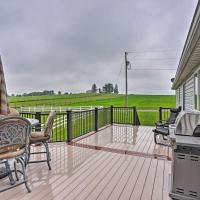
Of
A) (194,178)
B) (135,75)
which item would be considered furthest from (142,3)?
(135,75)

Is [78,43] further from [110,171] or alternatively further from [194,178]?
[194,178]

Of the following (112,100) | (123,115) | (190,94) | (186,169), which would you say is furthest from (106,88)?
(186,169)

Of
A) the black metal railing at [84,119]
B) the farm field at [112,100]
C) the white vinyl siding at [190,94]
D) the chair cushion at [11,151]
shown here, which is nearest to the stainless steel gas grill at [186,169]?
the chair cushion at [11,151]

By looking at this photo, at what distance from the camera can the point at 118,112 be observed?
10.2m

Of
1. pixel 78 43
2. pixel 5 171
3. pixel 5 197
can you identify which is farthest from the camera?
pixel 78 43

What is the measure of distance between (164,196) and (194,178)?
0.51 m

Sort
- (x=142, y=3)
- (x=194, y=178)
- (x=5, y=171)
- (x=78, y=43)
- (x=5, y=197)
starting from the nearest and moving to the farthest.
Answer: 1. (x=194, y=178)
2. (x=5, y=197)
3. (x=5, y=171)
4. (x=142, y=3)
5. (x=78, y=43)

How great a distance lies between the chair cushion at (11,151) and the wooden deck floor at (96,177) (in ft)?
1.65

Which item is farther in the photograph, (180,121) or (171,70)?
(171,70)

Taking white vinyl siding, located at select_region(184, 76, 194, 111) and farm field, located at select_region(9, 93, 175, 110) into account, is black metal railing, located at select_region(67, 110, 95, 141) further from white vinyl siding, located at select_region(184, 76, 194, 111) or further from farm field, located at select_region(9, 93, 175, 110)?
farm field, located at select_region(9, 93, 175, 110)

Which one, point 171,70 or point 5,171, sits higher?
point 171,70

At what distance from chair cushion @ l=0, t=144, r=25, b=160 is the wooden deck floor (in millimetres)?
504

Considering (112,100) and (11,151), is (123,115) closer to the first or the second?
(11,151)

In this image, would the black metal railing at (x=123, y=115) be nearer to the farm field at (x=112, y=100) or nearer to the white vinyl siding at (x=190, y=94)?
the white vinyl siding at (x=190, y=94)
